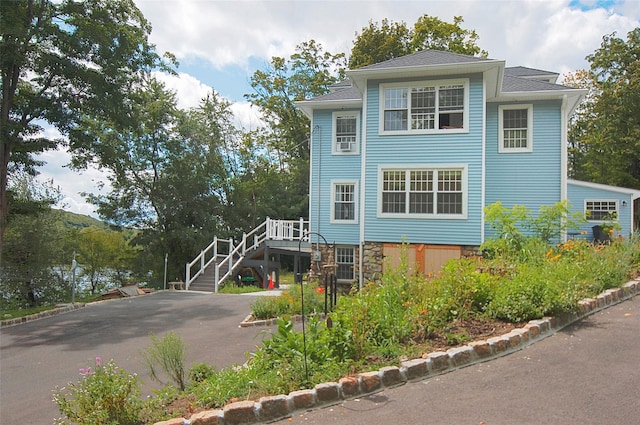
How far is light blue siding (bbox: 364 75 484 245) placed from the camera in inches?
548

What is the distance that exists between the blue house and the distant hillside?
16270 millimetres

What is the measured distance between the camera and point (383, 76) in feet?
48.4

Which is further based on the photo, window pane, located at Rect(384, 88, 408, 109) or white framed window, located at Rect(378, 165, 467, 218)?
window pane, located at Rect(384, 88, 408, 109)

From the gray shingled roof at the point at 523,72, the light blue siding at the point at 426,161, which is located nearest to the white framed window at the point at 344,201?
the light blue siding at the point at 426,161

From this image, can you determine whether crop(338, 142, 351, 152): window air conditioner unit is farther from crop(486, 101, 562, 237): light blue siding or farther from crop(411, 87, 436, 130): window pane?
crop(486, 101, 562, 237): light blue siding

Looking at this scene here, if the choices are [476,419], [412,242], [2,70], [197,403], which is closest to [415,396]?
[476,419]

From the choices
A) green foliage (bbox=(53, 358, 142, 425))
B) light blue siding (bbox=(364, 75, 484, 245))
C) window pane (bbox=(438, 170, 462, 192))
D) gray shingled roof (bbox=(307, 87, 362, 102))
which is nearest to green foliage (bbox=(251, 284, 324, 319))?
light blue siding (bbox=(364, 75, 484, 245))

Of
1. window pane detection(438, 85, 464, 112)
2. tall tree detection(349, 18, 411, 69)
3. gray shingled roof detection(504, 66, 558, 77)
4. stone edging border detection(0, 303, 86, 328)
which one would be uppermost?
tall tree detection(349, 18, 411, 69)

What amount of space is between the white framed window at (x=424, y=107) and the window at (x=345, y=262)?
15.0 feet

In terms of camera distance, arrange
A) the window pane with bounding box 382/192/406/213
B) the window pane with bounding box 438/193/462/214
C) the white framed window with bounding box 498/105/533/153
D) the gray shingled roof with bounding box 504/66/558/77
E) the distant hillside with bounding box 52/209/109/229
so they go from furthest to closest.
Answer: the distant hillside with bounding box 52/209/109/229, the gray shingled roof with bounding box 504/66/558/77, the white framed window with bounding box 498/105/533/153, the window pane with bounding box 382/192/406/213, the window pane with bounding box 438/193/462/214

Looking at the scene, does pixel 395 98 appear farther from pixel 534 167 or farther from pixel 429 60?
pixel 534 167

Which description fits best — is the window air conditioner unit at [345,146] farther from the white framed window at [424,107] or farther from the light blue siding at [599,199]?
the light blue siding at [599,199]

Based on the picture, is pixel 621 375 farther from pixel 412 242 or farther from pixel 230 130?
pixel 230 130

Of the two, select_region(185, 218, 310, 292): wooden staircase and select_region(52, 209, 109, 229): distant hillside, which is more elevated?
select_region(52, 209, 109, 229): distant hillside
